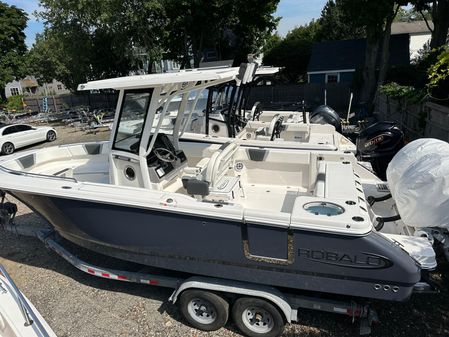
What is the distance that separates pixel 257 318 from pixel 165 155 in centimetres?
216

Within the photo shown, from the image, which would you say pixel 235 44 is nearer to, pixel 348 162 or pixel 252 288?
pixel 348 162

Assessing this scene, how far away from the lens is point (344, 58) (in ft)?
79.0

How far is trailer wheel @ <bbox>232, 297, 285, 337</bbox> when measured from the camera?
10.3 feet

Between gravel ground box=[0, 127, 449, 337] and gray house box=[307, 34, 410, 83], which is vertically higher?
gray house box=[307, 34, 410, 83]

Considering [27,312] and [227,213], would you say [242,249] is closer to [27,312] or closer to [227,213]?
[227,213]

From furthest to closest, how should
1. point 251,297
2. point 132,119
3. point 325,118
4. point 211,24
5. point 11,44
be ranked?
point 11,44
point 211,24
point 325,118
point 132,119
point 251,297

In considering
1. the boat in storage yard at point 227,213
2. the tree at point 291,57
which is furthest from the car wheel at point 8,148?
the tree at point 291,57

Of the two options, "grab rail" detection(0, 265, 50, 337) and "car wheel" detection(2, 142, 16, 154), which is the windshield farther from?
"car wheel" detection(2, 142, 16, 154)

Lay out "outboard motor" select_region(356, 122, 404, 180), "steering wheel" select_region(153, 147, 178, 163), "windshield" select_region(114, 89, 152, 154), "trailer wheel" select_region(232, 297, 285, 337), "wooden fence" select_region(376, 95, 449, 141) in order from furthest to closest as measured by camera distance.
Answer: "wooden fence" select_region(376, 95, 449, 141)
"outboard motor" select_region(356, 122, 404, 180)
"steering wheel" select_region(153, 147, 178, 163)
"windshield" select_region(114, 89, 152, 154)
"trailer wheel" select_region(232, 297, 285, 337)

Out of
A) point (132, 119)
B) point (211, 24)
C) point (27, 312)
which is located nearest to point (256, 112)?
point (132, 119)

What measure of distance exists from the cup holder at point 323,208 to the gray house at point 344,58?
22.0 meters

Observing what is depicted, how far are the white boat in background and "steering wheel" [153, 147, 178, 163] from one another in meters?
1.97

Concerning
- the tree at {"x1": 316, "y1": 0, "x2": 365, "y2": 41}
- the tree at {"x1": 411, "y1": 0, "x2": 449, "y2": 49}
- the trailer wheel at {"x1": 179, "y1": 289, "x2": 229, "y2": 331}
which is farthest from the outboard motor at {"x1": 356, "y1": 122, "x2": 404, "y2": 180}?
the tree at {"x1": 316, "y1": 0, "x2": 365, "y2": 41}

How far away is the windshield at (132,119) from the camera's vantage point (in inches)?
147
